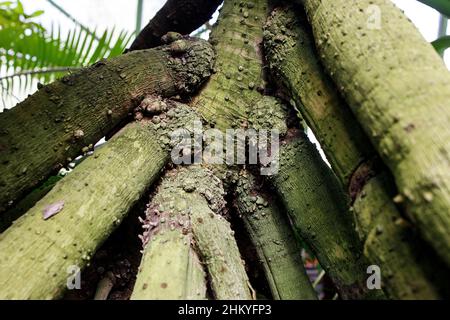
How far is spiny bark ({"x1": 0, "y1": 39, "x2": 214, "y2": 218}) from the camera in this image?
88 cm

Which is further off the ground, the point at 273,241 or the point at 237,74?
the point at 237,74

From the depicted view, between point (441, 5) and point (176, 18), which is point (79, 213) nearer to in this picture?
point (176, 18)

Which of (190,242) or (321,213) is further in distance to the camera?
(321,213)

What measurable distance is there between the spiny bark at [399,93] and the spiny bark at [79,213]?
1.34ft

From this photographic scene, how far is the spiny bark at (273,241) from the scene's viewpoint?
0.95m

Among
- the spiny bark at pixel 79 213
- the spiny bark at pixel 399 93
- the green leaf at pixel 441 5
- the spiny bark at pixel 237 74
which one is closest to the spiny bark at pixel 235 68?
the spiny bark at pixel 237 74

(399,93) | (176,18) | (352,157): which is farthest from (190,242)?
(176,18)

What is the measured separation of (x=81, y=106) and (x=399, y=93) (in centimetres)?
63

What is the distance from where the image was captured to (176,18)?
1.38m

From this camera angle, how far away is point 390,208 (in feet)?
2.24

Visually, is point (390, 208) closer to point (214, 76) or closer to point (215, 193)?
point (215, 193)

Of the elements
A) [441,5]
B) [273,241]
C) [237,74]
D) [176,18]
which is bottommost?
[273,241]
